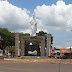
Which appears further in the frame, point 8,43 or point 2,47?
point 2,47

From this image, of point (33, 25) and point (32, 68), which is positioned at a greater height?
point (33, 25)

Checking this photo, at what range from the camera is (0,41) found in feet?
239

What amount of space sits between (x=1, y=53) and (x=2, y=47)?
4841 millimetres

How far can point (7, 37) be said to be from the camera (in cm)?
7356

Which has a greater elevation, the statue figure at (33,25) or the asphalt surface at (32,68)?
the statue figure at (33,25)

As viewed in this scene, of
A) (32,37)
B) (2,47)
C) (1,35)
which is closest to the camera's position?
(32,37)

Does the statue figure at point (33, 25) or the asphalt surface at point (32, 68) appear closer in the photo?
the asphalt surface at point (32, 68)

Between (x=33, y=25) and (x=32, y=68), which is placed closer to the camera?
(x=32, y=68)

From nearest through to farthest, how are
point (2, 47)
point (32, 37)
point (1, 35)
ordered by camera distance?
point (32, 37) < point (1, 35) < point (2, 47)

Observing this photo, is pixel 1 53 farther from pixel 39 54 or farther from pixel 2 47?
pixel 39 54

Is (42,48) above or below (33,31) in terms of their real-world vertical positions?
below

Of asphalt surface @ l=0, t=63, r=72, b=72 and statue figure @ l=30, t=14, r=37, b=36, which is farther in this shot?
statue figure @ l=30, t=14, r=37, b=36

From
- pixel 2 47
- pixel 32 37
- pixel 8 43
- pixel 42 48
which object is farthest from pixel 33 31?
pixel 2 47

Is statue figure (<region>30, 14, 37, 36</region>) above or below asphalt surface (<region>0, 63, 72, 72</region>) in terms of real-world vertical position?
above
